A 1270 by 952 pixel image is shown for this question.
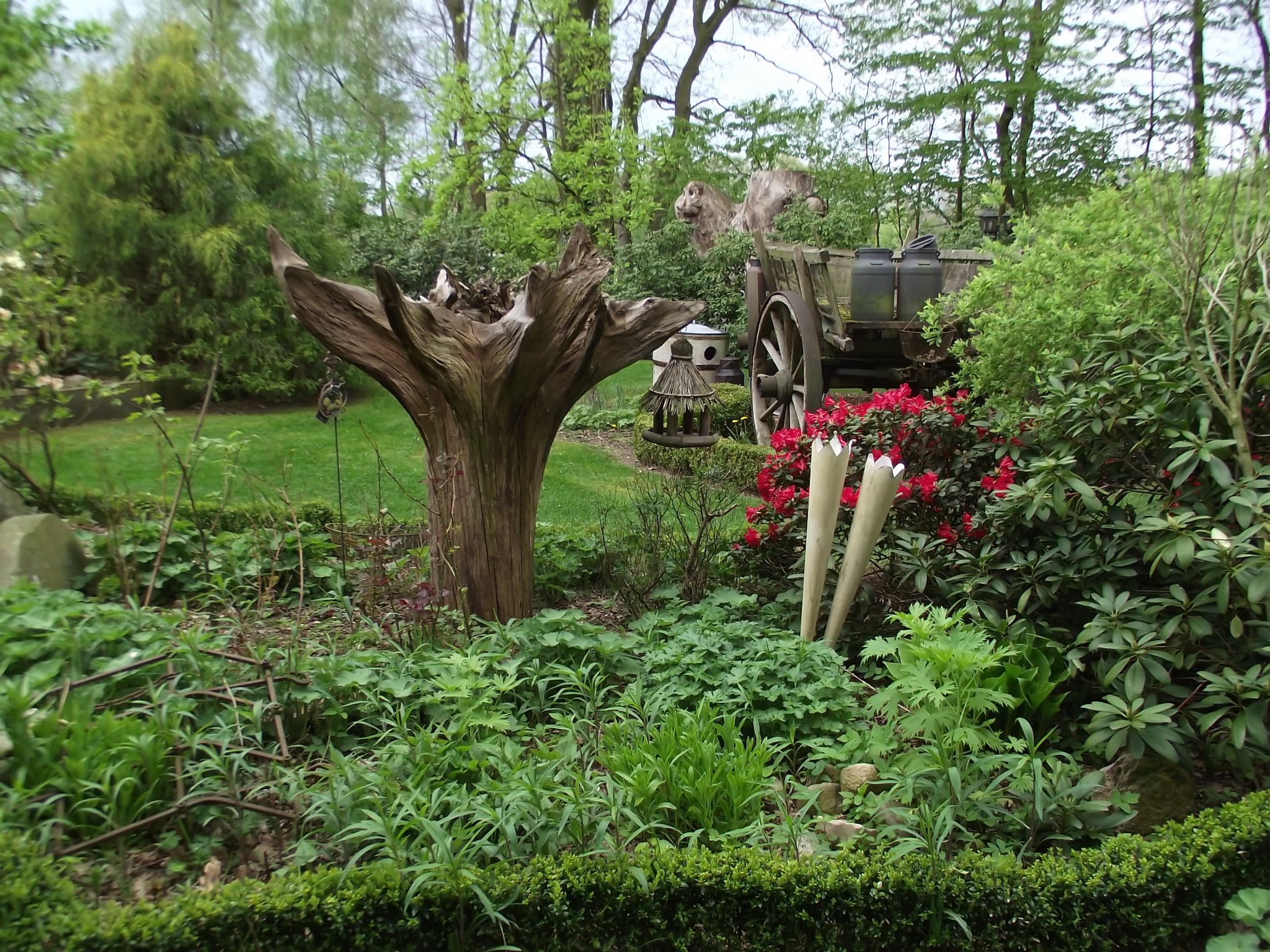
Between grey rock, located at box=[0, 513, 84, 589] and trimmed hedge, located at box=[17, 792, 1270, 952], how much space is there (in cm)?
251

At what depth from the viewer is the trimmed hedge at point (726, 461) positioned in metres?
7.87

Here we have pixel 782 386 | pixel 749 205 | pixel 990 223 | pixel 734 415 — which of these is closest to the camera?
pixel 782 386

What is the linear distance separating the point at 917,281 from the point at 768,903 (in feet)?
19.4

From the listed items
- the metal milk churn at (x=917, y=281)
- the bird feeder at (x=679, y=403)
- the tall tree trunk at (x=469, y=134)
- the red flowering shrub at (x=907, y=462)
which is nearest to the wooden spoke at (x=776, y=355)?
the metal milk churn at (x=917, y=281)

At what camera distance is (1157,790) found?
9.10 feet

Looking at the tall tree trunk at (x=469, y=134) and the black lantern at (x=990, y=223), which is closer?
the black lantern at (x=990, y=223)

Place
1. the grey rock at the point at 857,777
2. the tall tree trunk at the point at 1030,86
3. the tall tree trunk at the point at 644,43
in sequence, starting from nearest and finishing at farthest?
the grey rock at the point at 857,777 < the tall tree trunk at the point at 1030,86 < the tall tree trunk at the point at 644,43

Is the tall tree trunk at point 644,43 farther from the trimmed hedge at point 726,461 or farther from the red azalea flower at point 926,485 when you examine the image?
the red azalea flower at point 926,485

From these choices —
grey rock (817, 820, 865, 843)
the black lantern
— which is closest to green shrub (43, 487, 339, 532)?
grey rock (817, 820, 865, 843)

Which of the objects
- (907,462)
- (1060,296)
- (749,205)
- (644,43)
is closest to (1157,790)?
(907,462)

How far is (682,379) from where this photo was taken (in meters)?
6.17

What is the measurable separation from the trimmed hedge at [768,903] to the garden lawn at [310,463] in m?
3.01

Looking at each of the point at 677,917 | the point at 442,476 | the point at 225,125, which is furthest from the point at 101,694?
the point at 225,125

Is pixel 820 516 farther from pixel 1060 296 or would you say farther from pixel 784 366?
pixel 784 366
